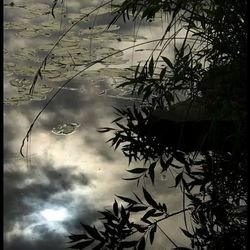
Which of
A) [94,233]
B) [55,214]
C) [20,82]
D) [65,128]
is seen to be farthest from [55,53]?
[94,233]

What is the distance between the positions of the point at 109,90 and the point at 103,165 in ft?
2.90

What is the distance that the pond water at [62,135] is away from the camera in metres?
2.14

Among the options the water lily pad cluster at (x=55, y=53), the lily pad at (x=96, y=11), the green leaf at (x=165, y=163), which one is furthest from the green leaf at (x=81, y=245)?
the lily pad at (x=96, y=11)

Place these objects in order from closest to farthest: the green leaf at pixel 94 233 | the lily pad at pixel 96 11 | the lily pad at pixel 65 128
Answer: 1. the green leaf at pixel 94 233
2. the lily pad at pixel 65 128
3. the lily pad at pixel 96 11

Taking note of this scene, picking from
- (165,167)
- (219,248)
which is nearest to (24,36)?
(165,167)

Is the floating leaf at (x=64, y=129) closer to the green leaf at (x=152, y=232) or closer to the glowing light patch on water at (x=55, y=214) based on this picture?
the glowing light patch on water at (x=55, y=214)

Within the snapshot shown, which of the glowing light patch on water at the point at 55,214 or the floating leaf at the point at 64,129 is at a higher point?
the glowing light patch on water at the point at 55,214

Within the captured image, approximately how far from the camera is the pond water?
214 cm

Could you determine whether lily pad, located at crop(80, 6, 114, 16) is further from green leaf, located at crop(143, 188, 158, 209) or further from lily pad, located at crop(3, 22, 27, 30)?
green leaf, located at crop(143, 188, 158, 209)

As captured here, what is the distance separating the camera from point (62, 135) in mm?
2811

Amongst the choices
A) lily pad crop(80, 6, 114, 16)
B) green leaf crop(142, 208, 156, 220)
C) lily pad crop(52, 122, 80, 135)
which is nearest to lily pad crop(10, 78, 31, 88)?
lily pad crop(52, 122, 80, 135)

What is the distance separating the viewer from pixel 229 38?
2.01 meters

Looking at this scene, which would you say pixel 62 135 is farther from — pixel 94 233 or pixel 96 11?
pixel 96 11

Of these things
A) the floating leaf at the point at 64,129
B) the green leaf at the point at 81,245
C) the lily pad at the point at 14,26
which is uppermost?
the green leaf at the point at 81,245
